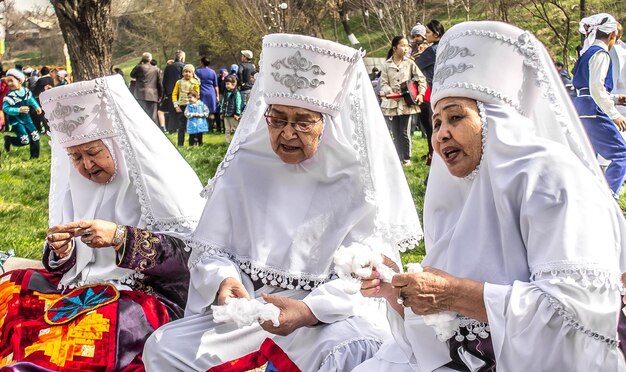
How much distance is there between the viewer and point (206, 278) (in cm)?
366

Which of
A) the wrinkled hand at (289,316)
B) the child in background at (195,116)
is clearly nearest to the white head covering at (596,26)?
the wrinkled hand at (289,316)

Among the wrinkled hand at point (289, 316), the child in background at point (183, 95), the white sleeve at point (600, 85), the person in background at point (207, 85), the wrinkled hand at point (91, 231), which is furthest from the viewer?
the person in background at point (207, 85)

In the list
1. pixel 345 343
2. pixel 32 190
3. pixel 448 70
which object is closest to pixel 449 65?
pixel 448 70

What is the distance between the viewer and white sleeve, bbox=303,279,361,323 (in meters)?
3.50

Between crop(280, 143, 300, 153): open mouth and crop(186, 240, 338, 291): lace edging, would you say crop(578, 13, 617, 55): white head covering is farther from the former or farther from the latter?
crop(186, 240, 338, 291): lace edging

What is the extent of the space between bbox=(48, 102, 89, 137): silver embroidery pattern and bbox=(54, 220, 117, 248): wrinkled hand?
2.05ft

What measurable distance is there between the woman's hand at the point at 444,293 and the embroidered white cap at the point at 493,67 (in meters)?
0.66

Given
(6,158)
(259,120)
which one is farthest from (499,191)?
(6,158)

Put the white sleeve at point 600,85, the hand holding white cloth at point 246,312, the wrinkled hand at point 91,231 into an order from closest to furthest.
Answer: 1. the hand holding white cloth at point 246,312
2. the wrinkled hand at point 91,231
3. the white sleeve at point 600,85

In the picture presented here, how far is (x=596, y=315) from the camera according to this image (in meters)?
2.45

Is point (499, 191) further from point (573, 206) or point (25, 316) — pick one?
point (25, 316)

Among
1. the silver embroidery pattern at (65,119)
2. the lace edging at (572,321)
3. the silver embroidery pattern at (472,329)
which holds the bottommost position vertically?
the silver embroidery pattern at (472,329)

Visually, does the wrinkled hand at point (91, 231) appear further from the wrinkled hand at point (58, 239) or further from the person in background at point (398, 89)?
the person in background at point (398, 89)

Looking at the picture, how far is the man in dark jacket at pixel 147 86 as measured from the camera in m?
18.3
